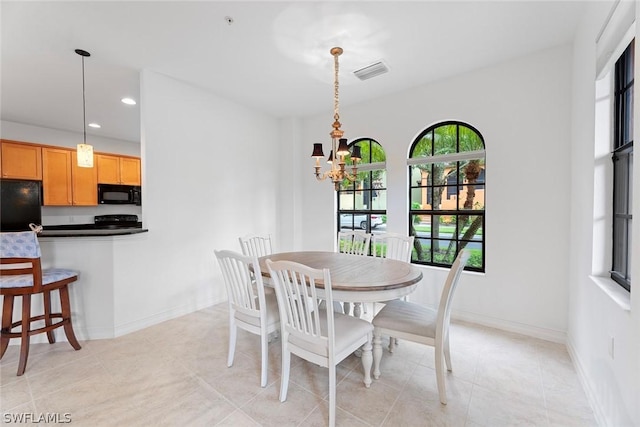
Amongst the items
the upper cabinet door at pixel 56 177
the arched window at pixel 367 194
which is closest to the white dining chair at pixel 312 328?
the arched window at pixel 367 194

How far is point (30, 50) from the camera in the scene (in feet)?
8.27

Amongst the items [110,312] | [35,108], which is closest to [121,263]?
[110,312]

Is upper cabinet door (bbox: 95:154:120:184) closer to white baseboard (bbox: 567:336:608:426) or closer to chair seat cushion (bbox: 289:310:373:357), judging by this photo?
chair seat cushion (bbox: 289:310:373:357)

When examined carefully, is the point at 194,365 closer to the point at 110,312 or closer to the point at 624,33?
the point at 110,312

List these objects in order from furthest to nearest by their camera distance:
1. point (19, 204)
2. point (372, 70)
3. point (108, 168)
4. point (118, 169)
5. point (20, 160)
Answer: point (118, 169), point (108, 168), point (20, 160), point (19, 204), point (372, 70)

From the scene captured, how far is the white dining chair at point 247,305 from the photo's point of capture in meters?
1.93

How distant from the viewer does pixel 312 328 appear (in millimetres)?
1634

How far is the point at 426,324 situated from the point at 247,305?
134 centimetres

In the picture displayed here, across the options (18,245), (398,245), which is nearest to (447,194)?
(398,245)

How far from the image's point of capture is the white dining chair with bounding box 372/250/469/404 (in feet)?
5.65

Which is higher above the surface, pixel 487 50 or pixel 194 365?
pixel 487 50

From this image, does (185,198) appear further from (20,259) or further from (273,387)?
(273,387)

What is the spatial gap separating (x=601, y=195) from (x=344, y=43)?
2327 millimetres

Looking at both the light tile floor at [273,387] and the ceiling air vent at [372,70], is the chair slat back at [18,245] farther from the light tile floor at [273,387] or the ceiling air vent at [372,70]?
the ceiling air vent at [372,70]
